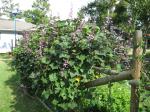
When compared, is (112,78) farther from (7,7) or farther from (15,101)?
(7,7)

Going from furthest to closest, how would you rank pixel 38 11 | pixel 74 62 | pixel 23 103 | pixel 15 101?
pixel 38 11 < pixel 15 101 < pixel 23 103 < pixel 74 62

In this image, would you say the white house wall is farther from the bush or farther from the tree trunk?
the tree trunk

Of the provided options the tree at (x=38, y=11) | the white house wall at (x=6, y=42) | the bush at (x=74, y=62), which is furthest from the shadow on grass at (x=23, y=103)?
the tree at (x=38, y=11)

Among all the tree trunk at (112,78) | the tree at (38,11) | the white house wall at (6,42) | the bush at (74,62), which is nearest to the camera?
the tree trunk at (112,78)

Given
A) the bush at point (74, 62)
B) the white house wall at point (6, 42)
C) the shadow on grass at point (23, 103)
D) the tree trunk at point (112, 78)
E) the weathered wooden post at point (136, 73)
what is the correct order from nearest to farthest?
1. the weathered wooden post at point (136, 73)
2. the tree trunk at point (112, 78)
3. the bush at point (74, 62)
4. the shadow on grass at point (23, 103)
5. the white house wall at point (6, 42)

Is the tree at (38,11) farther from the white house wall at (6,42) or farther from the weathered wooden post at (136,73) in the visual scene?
the weathered wooden post at (136,73)

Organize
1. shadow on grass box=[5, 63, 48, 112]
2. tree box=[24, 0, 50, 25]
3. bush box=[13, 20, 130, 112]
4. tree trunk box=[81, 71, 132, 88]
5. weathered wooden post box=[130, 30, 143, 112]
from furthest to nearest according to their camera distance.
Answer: tree box=[24, 0, 50, 25] < shadow on grass box=[5, 63, 48, 112] < bush box=[13, 20, 130, 112] < tree trunk box=[81, 71, 132, 88] < weathered wooden post box=[130, 30, 143, 112]

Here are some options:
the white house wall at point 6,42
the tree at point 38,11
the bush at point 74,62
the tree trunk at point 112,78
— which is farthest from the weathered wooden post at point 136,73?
the tree at point 38,11

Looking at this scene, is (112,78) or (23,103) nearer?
(112,78)

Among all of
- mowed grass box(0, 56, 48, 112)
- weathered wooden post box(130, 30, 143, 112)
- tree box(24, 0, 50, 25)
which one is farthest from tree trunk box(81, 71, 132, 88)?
tree box(24, 0, 50, 25)

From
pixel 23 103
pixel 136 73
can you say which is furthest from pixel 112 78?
pixel 23 103

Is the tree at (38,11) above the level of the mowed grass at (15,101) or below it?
above

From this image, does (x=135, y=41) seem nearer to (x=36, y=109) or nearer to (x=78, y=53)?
(x=78, y=53)

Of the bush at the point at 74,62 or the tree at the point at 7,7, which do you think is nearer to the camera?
the bush at the point at 74,62
